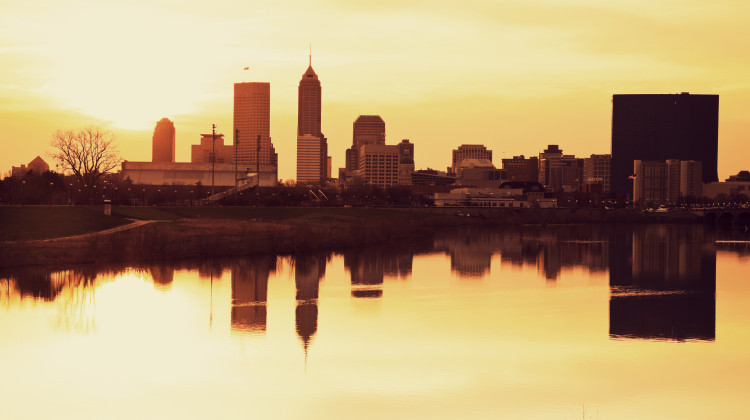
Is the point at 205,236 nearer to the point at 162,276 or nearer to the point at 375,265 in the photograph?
the point at 375,265

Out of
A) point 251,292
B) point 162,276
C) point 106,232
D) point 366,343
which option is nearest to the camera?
point 366,343

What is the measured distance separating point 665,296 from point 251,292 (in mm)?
27861

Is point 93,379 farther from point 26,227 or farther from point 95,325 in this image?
point 26,227

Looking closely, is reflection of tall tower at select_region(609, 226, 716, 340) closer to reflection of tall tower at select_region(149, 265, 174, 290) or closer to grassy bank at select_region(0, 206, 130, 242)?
reflection of tall tower at select_region(149, 265, 174, 290)

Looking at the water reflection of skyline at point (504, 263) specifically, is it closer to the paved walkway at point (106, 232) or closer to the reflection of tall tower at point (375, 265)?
the reflection of tall tower at point (375, 265)

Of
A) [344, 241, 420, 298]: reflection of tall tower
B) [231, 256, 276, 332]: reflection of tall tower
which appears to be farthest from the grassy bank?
[344, 241, 420, 298]: reflection of tall tower

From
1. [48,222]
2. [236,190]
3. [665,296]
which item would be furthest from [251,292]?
[236,190]

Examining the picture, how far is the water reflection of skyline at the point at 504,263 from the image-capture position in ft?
152

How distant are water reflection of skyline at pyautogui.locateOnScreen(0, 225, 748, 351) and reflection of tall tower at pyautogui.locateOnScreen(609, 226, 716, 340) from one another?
0.20ft

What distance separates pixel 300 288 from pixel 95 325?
16719mm

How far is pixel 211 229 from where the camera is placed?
8469 centimetres

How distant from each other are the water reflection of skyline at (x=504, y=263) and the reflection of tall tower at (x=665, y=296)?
60mm

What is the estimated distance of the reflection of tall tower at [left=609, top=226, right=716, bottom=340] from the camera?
44391mm

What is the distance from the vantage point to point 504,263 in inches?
3159
